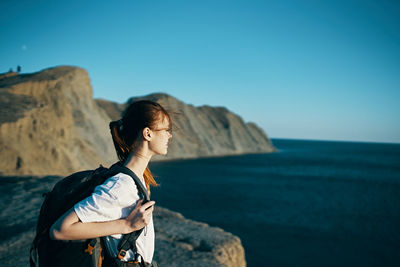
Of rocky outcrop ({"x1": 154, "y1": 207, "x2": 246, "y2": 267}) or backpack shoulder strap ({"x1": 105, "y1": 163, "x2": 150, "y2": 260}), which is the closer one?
backpack shoulder strap ({"x1": 105, "y1": 163, "x2": 150, "y2": 260})

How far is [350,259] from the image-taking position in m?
9.40

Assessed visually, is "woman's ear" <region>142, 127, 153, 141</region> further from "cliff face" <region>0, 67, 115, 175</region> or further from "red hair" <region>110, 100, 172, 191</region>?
"cliff face" <region>0, 67, 115, 175</region>

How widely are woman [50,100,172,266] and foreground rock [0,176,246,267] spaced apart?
7.49ft

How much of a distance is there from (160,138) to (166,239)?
3288 mm

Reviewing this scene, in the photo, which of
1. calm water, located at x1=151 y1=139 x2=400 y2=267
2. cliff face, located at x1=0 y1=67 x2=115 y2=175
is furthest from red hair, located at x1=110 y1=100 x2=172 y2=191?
cliff face, located at x1=0 y1=67 x2=115 y2=175

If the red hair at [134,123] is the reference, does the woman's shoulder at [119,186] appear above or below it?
below

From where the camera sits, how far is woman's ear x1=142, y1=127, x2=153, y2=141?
1.50 meters

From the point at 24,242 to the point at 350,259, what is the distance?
32.7ft

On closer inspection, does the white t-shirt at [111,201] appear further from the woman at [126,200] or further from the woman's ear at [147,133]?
the woman's ear at [147,133]

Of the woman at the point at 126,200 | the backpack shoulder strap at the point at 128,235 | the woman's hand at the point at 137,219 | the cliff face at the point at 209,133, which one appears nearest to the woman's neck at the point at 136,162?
the woman at the point at 126,200

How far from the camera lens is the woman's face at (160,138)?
153 cm

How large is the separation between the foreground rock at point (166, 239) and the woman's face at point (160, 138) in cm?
231

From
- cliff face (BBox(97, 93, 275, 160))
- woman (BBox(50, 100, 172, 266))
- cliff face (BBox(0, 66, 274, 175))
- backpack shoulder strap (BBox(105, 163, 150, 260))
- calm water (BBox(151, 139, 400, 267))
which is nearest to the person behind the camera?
woman (BBox(50, 100, 172, 266))

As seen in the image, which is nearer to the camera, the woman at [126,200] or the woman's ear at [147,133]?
the woman at [126,200]
